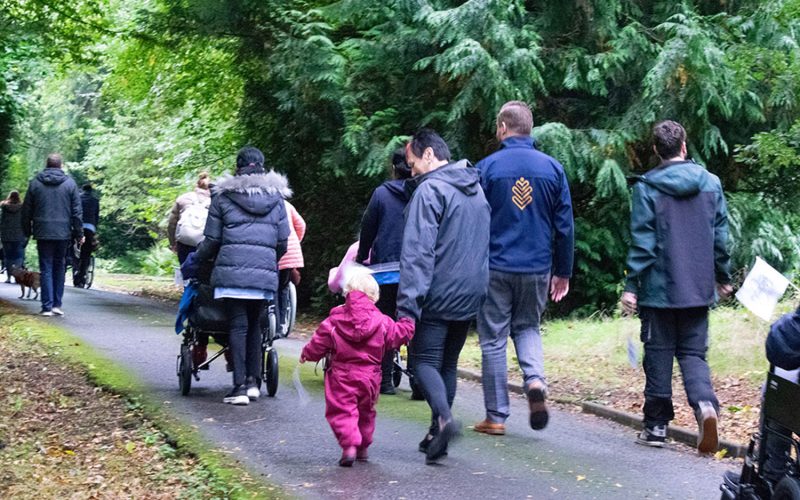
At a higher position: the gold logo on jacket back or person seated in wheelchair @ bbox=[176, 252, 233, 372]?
the gold logo on jacket back

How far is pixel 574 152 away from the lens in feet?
50.6

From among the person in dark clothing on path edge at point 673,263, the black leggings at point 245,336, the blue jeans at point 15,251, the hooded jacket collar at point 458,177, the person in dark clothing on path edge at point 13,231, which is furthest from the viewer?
the blue jeans at point 15,251

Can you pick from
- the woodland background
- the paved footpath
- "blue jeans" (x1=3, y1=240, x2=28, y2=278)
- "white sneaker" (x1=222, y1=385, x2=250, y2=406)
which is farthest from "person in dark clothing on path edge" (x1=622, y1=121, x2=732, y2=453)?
"blue jeans" (x1=3, y1=240, x2=28, y2=278)

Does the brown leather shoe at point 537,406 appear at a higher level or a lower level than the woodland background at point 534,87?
lower

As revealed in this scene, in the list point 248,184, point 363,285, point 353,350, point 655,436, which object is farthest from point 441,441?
point 248,184

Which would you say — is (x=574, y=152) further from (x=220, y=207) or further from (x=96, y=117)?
(x=96, y=117)

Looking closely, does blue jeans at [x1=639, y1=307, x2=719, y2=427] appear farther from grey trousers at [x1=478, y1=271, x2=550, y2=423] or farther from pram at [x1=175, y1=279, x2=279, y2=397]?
pram at [x1=175, y1=279, x2=279, y2=397]

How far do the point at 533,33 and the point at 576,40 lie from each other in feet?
2.81

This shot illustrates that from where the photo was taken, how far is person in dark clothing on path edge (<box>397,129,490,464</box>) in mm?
7395

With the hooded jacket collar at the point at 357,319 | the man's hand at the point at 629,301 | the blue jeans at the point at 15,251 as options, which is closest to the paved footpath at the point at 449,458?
the hooded jacket collar at the point at 357,319

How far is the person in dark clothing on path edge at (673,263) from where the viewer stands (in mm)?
8109

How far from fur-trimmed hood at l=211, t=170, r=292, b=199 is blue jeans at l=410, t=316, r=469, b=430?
8.10ft

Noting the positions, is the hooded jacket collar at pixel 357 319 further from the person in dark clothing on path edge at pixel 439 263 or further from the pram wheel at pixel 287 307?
Result: the pram wheel at pixel 287 307

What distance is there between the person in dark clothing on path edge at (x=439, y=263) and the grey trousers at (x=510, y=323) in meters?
0.56
